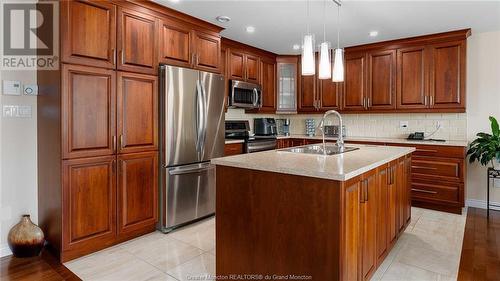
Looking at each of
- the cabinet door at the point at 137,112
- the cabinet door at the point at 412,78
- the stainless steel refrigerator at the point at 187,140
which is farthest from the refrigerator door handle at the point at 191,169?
the cabinet door at the point at 412,78

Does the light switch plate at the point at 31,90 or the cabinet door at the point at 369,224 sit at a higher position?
the light switch plate at the point at 31,90

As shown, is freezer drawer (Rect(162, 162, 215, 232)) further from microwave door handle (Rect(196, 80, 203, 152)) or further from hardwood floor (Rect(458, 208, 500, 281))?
hardwood floor (Rect(458, 208, 500, 281))

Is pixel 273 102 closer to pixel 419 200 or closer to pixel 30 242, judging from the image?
pixel 419 200

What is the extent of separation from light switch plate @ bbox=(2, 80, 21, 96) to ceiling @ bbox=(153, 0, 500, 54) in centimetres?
151

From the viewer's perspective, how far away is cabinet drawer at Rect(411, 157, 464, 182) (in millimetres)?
3781

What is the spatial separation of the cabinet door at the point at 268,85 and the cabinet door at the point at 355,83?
3.92 ft

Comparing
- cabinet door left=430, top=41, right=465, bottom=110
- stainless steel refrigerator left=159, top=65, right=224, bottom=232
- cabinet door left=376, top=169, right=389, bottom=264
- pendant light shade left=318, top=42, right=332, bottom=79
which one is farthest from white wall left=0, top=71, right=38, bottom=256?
cabinet door left=430, top=41, right=465, bottom=110

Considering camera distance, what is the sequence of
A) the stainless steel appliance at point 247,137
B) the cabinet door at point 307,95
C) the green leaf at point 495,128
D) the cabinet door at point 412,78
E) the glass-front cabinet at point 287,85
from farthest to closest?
the glass-front cabinet at point 287,85
the cabinet door at point 307,95
the stainless steel appliance at point 247,137
the cabinet door at point 412,78
the green leaf at point 495,128

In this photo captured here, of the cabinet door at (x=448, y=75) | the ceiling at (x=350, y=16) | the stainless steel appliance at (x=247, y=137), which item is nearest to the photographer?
the ceiling at (x=350, y=16)

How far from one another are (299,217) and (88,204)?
1.88 meters

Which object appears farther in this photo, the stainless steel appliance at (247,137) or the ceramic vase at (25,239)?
the stainless steel appliance at (247,137)

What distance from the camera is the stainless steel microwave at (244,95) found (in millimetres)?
4398

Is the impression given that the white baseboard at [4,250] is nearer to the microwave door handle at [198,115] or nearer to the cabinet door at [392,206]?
the microwave door handle at [198,115]

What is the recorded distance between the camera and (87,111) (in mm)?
2590
